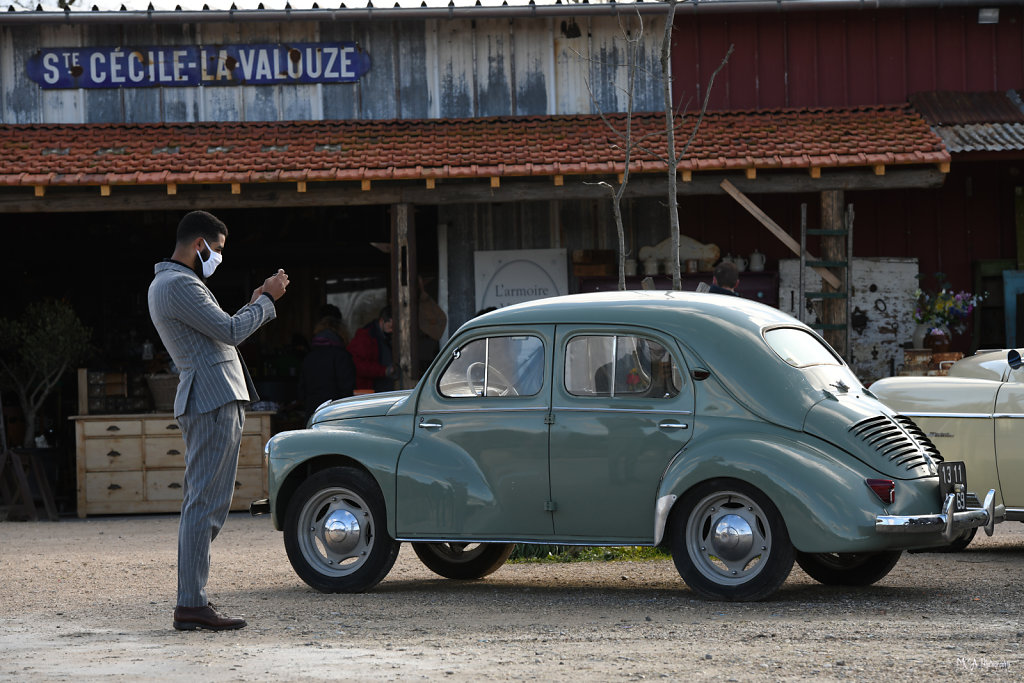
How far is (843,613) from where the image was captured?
6543 mm

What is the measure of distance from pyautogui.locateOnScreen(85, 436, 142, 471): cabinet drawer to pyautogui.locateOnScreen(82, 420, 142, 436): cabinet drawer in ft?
0.17

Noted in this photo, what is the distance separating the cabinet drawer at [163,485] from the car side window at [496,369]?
22.6 feet

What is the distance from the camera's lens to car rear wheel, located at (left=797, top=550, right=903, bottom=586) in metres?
7.60

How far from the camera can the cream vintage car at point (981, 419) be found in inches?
329

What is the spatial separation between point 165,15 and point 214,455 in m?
10.2

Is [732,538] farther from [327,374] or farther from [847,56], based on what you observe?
[847,56]

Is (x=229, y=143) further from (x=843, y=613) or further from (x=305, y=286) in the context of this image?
(x=843, y=613)

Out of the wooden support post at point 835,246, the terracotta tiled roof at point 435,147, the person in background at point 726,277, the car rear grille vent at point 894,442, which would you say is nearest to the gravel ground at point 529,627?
the car rear grille vent at point 894,442

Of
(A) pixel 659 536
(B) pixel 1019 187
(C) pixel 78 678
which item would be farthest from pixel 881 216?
(C) pixel 78 678

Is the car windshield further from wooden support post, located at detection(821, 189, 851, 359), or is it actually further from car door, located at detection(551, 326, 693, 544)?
wooden support post, located at detection(821, 189, 851, 359)

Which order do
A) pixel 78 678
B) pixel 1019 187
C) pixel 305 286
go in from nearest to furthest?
pixel 78 678 → pixel 1019 187 → pixel 305 286

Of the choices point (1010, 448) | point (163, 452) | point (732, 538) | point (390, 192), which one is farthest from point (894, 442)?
point (163, 452)

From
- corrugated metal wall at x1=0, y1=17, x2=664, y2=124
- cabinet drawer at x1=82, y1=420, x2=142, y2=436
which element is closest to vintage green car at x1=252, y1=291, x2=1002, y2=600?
cabinet drawer at x1=82, y1=420, x2=142, y2=436

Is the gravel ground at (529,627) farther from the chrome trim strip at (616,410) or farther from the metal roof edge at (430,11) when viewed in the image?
the metal roof edge at (430,11)
